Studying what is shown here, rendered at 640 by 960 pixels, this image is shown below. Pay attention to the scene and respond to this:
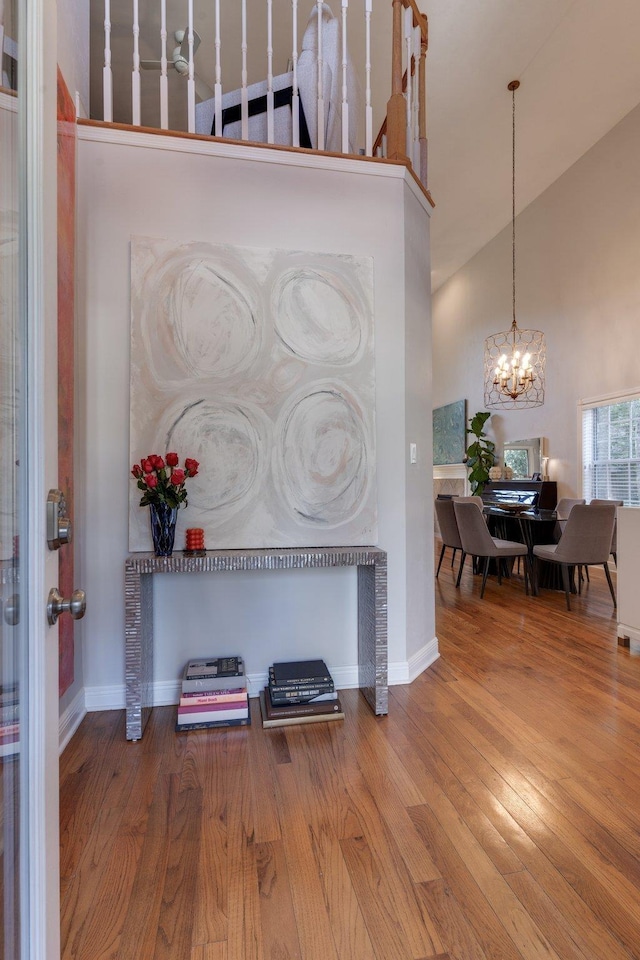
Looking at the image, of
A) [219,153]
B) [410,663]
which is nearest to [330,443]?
[410,663]

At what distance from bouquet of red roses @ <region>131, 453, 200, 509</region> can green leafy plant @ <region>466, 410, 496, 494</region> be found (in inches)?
241

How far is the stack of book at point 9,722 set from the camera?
707 millimetres

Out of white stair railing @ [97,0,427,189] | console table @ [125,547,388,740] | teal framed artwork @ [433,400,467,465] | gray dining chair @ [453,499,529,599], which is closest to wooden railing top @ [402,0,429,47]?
white stair railing @ [97,0,427,189]

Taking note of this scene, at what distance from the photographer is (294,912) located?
1229 millimetres

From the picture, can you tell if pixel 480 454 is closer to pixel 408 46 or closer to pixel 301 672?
pixel 408 46

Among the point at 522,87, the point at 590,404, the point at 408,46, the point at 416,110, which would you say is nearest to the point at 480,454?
the point at 590,404

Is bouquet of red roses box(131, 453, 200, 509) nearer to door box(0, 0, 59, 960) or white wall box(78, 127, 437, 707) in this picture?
white wall box(78, 127, 437, 707)

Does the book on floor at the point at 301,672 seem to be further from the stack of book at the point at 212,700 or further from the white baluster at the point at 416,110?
the white baluster at the point at 416,110

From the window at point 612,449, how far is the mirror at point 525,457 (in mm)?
775

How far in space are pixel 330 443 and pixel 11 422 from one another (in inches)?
71.4

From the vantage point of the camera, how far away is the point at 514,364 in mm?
5281

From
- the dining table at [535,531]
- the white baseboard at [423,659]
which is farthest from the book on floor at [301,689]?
the dining table at [535,531]

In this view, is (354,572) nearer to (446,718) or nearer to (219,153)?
(446,718)

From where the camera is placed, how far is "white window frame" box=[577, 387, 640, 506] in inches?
204
